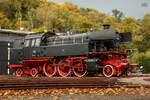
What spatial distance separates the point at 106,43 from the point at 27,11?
265ft

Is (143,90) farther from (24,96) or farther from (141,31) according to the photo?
(141,31)

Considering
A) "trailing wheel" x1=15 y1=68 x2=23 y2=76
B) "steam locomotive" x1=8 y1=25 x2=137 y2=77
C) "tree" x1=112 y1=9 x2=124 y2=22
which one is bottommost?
"trailing wheel" x1=15 y1=68 x2=23 y2=76

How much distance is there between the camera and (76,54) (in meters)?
25.3

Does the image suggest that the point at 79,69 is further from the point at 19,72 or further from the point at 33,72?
the point at 19,72

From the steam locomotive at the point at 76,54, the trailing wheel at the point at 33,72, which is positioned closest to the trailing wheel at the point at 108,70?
the steam locomotive at the point at 76,54

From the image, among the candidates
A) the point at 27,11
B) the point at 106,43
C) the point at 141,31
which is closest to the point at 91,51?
the point at 106,43

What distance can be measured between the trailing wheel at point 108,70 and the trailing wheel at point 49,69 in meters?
3.97

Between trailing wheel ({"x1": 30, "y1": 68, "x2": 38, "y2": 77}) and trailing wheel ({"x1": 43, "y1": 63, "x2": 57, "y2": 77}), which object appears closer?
trailing wheel ({"x1": 43, "y1": 63, "x2": 57, "y2": 77})

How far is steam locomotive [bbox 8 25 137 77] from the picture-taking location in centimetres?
2396

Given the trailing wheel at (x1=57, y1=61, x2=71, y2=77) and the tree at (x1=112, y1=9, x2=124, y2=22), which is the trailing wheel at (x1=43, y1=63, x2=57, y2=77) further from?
the tree at (x1=112, y1=9, x2=124, y2=22)

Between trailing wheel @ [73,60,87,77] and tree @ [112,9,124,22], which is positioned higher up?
tree @ [112,9,124,22]

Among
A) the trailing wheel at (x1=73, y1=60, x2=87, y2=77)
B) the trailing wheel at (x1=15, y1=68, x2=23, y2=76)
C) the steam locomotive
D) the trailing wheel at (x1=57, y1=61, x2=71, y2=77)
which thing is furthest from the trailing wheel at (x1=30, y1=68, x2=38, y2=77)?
the trailing wheel at (x1=73, y1=60, x2=87, y2=77)

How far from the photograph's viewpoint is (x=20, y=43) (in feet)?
97.6

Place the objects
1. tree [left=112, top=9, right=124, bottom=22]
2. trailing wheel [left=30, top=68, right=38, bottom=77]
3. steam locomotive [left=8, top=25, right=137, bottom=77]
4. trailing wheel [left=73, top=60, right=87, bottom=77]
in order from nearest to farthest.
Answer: steam locomotive [left=8, top=25, right=137, bottom=77]
trailing wheel [left=73, top=60, right=87, bottom=77]
trailing wheel [left=30, top=68, right=38, bottom=77]
tree [left=112, top=9, right=124, bottom=22]
